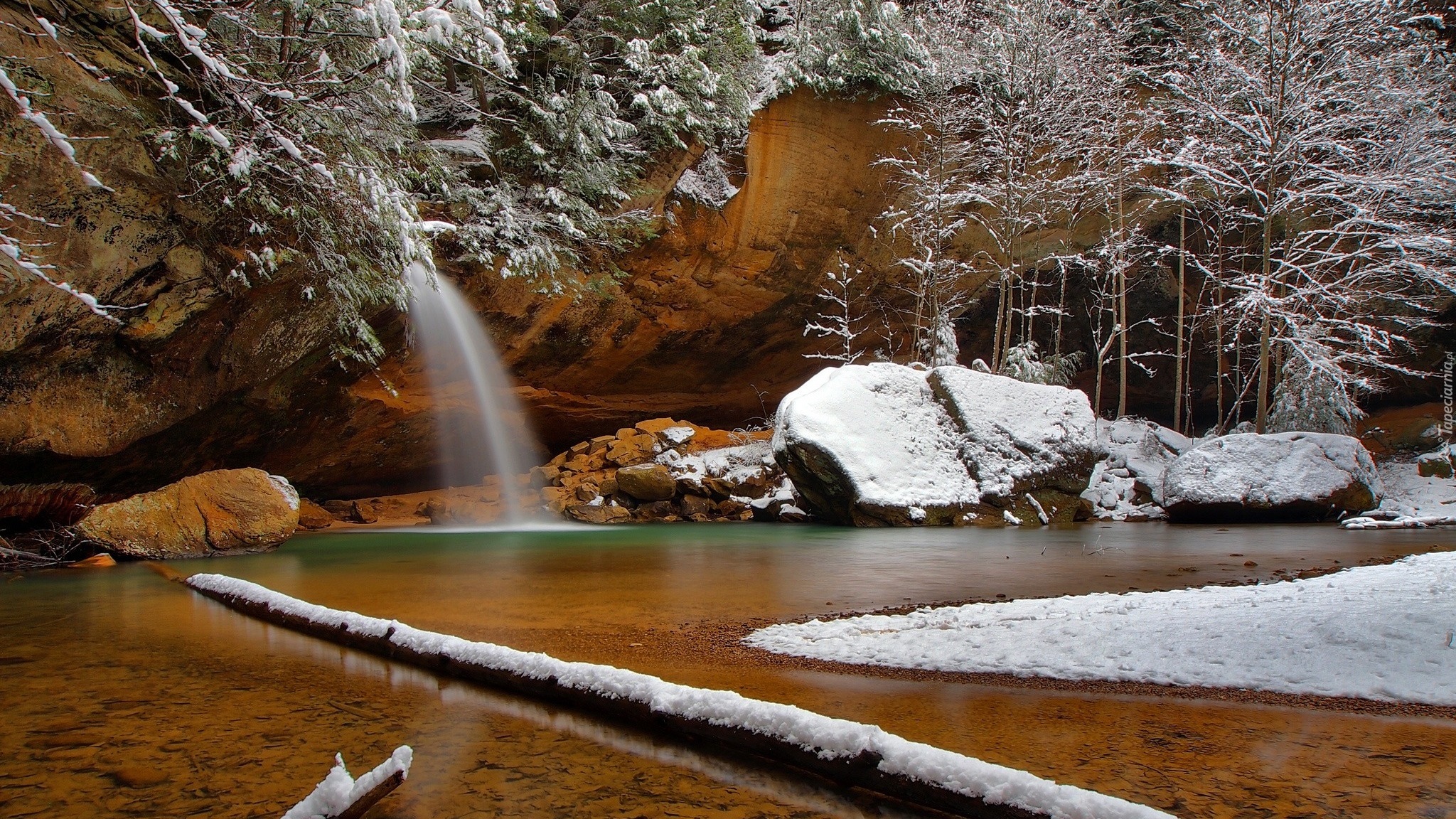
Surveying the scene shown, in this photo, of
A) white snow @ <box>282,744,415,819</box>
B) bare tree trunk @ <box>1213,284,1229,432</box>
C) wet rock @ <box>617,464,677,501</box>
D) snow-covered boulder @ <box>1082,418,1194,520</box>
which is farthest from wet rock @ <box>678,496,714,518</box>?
white snow @ <box>282,744,415,819</box>

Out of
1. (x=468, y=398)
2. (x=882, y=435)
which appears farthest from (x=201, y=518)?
(x=882, y=435)

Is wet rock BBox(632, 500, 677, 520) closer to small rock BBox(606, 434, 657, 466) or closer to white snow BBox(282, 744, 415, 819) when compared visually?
small rock BBox(606, 434, 657, 466)

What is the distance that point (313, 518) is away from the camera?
13.4 meters

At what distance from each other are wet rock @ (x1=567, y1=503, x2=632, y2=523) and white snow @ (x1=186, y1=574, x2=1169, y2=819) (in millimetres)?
10221

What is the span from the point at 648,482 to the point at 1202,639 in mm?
11107

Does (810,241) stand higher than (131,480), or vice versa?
(810,241)

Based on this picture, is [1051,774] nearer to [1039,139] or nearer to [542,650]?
[542,650]

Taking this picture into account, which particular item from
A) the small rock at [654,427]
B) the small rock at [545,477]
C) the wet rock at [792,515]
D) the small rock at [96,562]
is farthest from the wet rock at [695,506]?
the small rock at [96,562]

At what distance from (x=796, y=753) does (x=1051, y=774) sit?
73cm

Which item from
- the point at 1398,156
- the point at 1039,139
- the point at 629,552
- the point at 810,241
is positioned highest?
the point at 1039,139

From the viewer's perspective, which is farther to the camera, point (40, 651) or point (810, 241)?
point (810, 241)

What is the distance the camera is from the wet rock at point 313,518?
1323cm

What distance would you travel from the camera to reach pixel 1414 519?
10.5m

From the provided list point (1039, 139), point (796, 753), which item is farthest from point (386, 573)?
point (1039, 139)
